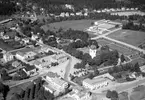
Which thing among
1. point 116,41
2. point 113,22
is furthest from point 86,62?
point 113,22

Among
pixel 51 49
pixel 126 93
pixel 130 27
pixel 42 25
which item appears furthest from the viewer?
pixel 42 25

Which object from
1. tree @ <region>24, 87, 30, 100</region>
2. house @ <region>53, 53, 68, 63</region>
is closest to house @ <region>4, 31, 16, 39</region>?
house @ <region>53, 53, 68, 63</region>

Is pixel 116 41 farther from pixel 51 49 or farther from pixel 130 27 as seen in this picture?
pixel 51 49

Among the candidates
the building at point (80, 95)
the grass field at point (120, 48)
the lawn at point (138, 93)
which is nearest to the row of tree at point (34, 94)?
the building at point (80, 95)

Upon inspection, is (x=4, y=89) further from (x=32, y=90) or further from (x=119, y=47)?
(x=119, y=47)

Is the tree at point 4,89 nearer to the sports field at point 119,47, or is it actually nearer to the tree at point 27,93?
the tree at point 27,93

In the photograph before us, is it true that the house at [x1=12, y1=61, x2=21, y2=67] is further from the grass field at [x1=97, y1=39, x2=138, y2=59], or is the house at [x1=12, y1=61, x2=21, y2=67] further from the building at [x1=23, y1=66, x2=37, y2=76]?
the grass field at [x1=97, y1=39, x2=138, y2=59]

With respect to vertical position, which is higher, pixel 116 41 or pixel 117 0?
pixel 117 0

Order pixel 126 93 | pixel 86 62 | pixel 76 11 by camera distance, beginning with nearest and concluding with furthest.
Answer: pixel 126 93, pixel 86 62, pixel 76 11
